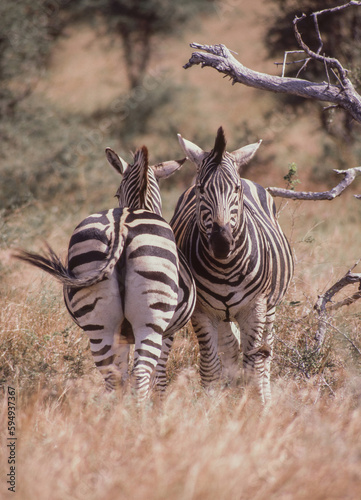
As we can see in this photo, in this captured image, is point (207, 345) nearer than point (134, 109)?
Yes

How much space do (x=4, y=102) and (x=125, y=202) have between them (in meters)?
9.95

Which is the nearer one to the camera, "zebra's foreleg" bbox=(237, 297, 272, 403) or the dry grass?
the dry grass

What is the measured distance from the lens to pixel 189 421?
335cm

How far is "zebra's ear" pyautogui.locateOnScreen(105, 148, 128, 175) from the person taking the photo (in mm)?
4941

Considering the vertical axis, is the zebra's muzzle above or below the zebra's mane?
below

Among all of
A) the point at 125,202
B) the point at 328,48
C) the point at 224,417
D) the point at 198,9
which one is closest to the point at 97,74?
the point at 198,9

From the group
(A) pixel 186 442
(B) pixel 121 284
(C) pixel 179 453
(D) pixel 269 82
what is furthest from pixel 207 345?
(D) pixel 269 82

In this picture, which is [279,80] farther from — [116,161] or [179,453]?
[179,453]

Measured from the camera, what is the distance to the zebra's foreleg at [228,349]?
16.9 ft

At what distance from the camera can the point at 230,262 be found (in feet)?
13.9

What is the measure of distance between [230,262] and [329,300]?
1.09m

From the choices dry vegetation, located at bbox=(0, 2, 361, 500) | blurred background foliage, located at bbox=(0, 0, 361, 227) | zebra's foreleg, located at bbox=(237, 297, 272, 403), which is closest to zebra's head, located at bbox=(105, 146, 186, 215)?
zebra's foreleg, located at bbox=(237, 297, 272, 403)

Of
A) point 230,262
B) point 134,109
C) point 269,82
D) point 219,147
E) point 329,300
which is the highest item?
point 269,82

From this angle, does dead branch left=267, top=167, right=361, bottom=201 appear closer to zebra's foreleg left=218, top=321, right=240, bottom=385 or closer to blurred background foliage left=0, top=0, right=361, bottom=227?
zebra's foreleg left=218, top=321, right=240, bottom=385
